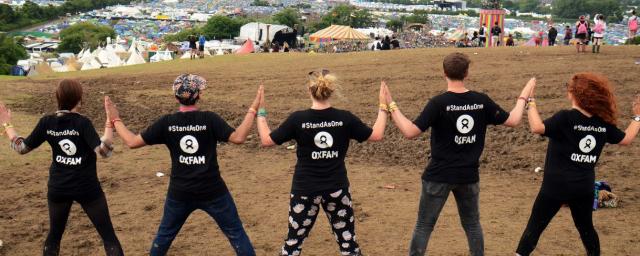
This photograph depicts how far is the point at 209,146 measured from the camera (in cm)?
529

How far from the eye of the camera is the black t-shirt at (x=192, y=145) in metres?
5.20

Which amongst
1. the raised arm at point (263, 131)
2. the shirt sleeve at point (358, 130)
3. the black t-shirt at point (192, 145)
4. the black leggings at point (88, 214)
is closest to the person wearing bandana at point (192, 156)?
the black t-shirt at point (192, 145)

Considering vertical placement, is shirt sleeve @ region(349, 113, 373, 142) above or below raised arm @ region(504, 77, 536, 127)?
below

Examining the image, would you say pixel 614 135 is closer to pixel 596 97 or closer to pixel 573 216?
pixel 596 97


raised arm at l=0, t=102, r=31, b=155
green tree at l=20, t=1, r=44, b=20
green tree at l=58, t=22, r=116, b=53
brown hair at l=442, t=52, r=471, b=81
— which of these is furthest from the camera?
green tree at l=20, t=1, r=44, b=20

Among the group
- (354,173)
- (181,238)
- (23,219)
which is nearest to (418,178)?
(354,173)

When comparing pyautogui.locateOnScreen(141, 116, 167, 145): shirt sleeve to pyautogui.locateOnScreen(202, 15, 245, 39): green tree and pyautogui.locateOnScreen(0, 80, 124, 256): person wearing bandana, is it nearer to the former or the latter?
pyautogui.locateOnScreen(0, 80, 124, 256): person wearing bandana

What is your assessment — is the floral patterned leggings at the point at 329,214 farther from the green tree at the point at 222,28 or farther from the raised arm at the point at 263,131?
the green tree at the point at 222,28

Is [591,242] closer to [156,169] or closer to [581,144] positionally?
[581,144]

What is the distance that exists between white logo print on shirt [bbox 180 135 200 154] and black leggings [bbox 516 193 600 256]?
298cm

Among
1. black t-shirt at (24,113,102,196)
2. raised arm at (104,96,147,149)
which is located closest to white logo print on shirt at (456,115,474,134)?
raised arm at (104,96,147,149)

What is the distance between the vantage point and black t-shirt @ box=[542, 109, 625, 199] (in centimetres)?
534

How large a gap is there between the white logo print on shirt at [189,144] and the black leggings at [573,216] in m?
2.98

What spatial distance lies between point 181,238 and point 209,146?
2549 millimetres
